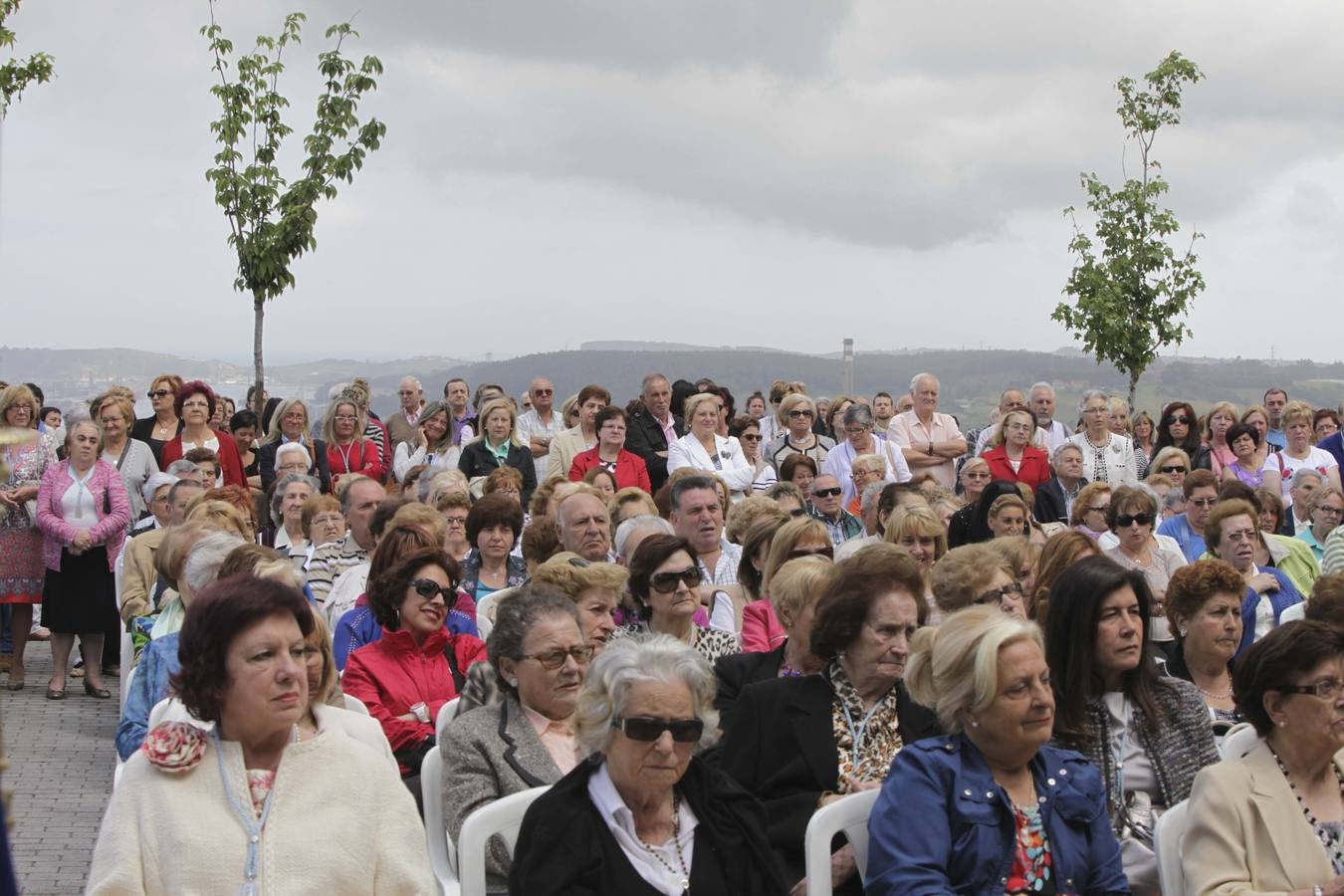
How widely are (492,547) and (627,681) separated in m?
3.82

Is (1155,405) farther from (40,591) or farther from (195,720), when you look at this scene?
(195,720)

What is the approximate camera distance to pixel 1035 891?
3.65 metres

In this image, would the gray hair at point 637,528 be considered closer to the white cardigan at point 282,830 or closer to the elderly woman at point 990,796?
the elderly woman at point 990,796

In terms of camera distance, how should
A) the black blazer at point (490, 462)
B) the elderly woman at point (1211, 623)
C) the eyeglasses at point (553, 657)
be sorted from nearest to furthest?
the eyeglasses at point (553, 657)
the elderly woman at point (1211, 623)
the black blazer at point (490, 462)

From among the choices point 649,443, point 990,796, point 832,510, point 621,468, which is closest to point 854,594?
point 990,796

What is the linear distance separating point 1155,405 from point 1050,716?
1679 cm

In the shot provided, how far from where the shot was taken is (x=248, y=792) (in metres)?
3.34

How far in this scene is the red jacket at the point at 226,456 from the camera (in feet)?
33.2

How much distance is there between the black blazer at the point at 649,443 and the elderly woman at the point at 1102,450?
330 centimetres

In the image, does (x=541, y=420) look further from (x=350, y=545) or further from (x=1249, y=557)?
(x=1249, y=557)

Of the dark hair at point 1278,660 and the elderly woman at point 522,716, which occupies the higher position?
the dark hair at point 1278,660

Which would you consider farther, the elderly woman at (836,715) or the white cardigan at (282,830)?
the elderly woman at (836,715)

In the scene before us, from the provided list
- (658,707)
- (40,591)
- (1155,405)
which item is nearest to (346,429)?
(40,591)

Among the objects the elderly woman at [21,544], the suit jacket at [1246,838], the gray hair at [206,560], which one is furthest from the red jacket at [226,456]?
the suit jacket at [1246,838]
